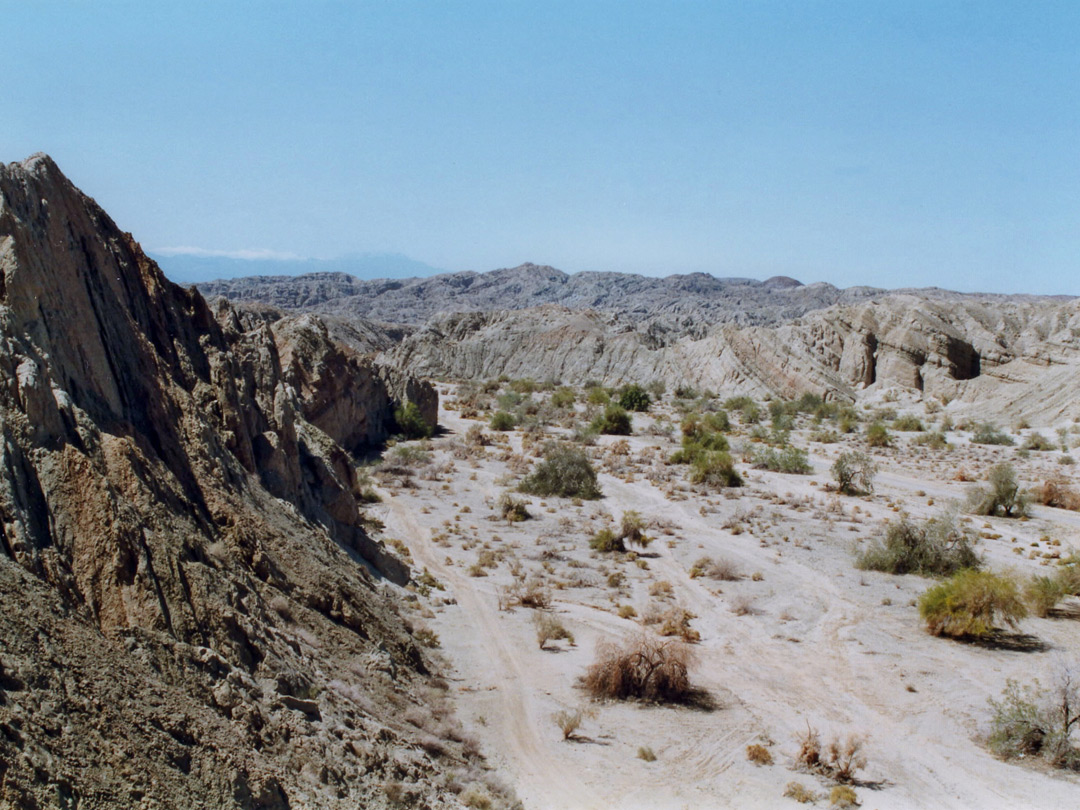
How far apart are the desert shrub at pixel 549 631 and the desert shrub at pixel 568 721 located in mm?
2519

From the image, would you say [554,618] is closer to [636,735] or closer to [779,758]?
[636,735]

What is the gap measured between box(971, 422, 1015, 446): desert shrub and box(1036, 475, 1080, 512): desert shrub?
12904 mm

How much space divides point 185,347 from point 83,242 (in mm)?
2522

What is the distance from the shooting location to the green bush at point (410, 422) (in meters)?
36.4

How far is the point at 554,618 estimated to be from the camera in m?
14.6

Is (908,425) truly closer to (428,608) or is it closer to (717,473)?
(717,473)

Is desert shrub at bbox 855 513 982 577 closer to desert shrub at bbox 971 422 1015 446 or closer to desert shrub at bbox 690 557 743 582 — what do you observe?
desert shrub at bbox 690 557 743 582

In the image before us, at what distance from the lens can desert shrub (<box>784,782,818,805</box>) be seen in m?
9.04

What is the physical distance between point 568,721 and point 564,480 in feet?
55.3

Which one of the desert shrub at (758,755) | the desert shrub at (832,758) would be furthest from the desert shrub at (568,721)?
the desert shrub at (832,758)

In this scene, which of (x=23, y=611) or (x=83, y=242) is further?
(x=83, y=242)

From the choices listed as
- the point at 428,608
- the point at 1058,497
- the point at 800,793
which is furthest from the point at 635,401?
the point at 800,793

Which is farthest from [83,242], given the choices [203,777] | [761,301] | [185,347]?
[761,301]

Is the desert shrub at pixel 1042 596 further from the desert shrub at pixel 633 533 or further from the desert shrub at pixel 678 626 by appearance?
the desert shrub at pixel 633 533
